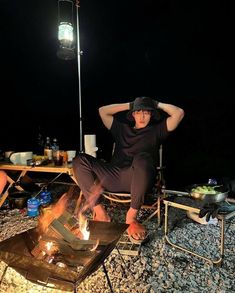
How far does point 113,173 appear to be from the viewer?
266cm

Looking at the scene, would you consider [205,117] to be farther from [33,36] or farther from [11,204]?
[11,204]

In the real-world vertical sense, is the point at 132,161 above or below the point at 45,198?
above

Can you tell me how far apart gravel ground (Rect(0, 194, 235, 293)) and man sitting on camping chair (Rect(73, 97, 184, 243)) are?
22 centimetres

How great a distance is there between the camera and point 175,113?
275cm

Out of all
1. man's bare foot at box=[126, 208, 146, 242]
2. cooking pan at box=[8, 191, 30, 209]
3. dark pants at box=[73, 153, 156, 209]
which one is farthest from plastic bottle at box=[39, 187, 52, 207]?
man's bare foot at box=[126, 208, 146, 242]

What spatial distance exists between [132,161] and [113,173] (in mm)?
223

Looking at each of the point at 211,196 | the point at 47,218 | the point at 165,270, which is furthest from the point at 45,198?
the point at 211,196

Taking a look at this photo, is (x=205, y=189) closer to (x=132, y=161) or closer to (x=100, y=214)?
(x=132, y=161)

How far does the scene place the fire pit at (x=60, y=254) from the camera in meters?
1.32

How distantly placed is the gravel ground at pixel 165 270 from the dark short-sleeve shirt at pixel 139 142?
0.73 metres

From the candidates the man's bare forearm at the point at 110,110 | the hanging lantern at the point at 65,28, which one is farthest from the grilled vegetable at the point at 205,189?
the hanging lantern at the point at 65,28

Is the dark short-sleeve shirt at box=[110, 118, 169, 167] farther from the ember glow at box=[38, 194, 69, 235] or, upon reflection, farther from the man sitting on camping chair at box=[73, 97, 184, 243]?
the ember glow at box=[38, 194, 69, 235]

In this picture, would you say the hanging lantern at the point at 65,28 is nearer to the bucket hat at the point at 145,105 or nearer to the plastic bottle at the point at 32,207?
the bucket hat at the point at 145,105

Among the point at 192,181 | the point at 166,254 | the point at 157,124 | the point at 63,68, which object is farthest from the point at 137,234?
the point at 63,68
